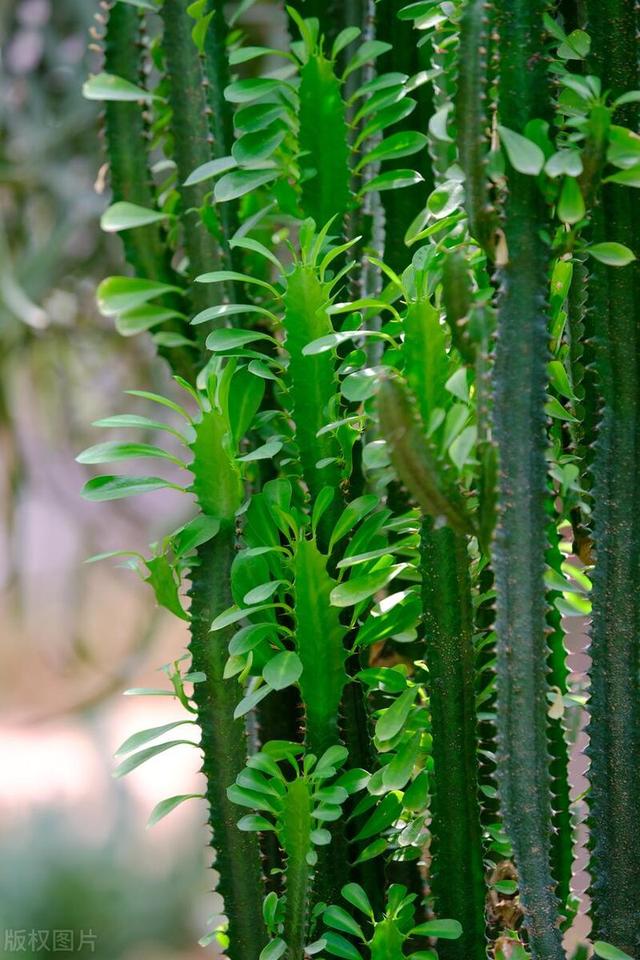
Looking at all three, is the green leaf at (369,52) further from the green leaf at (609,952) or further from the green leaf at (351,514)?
the green leaf at (609,952)

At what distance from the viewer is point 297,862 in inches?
28.2

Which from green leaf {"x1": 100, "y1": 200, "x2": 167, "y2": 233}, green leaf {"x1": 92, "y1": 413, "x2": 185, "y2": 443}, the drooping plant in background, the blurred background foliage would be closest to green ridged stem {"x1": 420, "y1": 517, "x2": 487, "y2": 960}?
the drooping plant in background

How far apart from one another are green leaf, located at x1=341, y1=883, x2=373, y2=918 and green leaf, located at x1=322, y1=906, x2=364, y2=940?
1 cm

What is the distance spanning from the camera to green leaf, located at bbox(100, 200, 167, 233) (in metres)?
0.92

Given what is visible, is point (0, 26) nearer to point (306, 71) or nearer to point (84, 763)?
point (84, 763)

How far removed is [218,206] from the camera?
94 centimetres

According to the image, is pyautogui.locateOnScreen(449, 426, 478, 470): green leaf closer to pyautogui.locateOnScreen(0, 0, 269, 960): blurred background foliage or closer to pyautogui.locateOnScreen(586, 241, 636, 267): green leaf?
pyautogui.locateOnScreen(586, 241, 636, 267): green leaf

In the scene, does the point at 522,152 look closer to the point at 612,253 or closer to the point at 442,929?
the point at 612,253

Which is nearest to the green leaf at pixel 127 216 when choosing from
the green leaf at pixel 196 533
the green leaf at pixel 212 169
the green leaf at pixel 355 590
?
the green leaf at pixel 212 169

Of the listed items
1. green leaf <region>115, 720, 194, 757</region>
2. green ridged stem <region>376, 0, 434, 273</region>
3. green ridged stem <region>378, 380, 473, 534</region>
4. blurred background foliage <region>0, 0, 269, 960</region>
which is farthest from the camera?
blurred background foliage <region>0, 0, 269, 960</region>

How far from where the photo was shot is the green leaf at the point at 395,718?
708 millimetres

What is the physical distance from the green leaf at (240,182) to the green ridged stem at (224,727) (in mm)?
179

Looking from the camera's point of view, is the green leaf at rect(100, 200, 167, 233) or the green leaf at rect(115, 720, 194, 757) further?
the green leaf at rect(100, 200, 167, 233)

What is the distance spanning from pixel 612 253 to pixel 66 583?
240 centimetres
